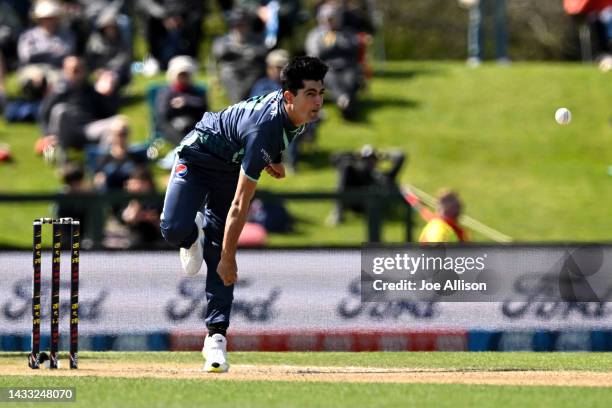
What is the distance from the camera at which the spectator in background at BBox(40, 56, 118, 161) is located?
18.0 metres

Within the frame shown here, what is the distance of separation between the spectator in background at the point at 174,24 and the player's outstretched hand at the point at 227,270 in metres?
13.1

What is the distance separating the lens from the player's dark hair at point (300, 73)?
29.1ft

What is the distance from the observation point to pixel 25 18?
22.1 metres

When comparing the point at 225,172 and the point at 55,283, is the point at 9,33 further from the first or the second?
the point at 225,172

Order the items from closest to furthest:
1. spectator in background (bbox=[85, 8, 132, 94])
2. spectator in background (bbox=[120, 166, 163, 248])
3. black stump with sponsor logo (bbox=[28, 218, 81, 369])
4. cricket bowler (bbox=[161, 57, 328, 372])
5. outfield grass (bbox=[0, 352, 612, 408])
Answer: outfield grass (bbox=[0, 352, 612, 408]), cricket bowler (bbox=[161, 57, 328, 372]), black stump with sponsor logo (bbox=[28, 218, 81, 369]), spectator in background (bbox=[120, 166, 163, 248]), spectator in background (bbox=[85, 8, 132, 94])

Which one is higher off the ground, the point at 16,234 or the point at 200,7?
the point at 200,7

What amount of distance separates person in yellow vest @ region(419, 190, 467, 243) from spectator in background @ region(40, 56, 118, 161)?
5804 mm

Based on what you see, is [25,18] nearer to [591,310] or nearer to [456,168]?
[456,168]

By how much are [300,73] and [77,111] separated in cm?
971

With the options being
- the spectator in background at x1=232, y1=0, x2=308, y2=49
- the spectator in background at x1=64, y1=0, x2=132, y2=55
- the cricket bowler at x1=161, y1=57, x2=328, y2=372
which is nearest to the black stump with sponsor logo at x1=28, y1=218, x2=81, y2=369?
the cricket bowler at x1=161, y1=57, x2=328, y2=372

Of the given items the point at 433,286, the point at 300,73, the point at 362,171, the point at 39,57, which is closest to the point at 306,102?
the point at 300,73

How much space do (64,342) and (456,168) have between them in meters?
9.67

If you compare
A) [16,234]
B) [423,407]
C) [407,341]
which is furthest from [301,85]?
[16,234]

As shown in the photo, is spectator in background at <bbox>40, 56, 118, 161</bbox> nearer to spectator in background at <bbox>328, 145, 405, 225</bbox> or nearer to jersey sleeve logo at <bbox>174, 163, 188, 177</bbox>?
spectator in background at <bbox>328, 145, 405, 225</bbox>
